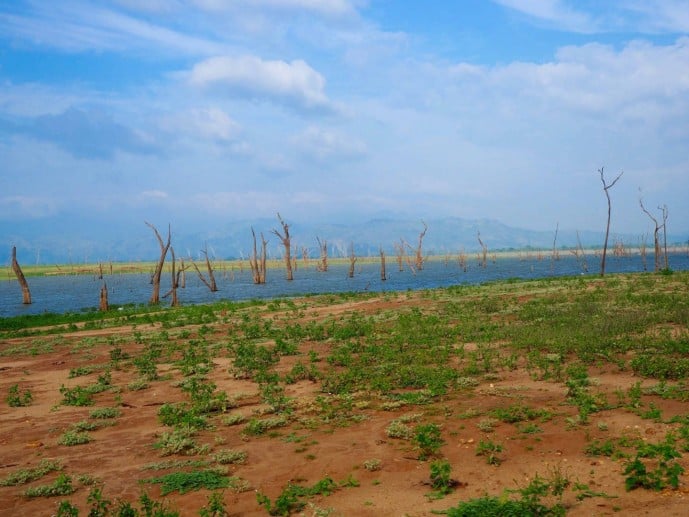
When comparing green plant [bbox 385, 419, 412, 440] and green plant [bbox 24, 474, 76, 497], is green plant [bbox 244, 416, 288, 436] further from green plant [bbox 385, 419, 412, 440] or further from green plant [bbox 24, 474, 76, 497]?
green plant [bbox 24, 474, 76, 497]

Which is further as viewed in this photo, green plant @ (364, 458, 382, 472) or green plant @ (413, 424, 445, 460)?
green plant @ (413, 424, 445, 460)

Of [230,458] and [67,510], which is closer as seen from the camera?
[67,510]

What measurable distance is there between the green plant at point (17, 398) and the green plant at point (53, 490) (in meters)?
6.65

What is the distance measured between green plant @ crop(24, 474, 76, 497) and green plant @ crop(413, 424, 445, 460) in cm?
576

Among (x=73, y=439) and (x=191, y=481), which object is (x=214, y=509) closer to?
(x=191, y=481)

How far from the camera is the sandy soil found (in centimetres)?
739

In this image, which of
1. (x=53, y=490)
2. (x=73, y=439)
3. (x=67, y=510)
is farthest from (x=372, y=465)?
(x=73, y=439)

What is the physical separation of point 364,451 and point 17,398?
1039 cm

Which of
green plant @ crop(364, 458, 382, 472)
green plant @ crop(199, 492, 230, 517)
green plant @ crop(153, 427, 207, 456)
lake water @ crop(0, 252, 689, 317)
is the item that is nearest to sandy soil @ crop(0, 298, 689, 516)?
green plant @ crop(364, 458, 382, 472)

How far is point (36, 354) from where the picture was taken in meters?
21.6

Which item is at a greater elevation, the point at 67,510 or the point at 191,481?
the point at 67,510

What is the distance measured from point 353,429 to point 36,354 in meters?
17.1

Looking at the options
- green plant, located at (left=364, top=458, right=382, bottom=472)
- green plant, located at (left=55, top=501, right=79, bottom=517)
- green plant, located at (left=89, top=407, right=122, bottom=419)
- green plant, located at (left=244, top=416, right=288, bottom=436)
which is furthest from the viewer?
green plant, located at (left=89, top=407, right=122, bottom=419)

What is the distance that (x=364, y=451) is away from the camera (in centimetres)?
936
